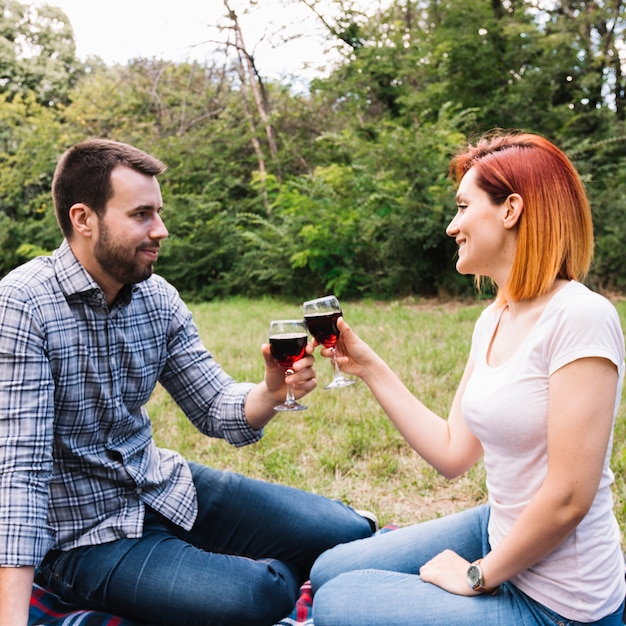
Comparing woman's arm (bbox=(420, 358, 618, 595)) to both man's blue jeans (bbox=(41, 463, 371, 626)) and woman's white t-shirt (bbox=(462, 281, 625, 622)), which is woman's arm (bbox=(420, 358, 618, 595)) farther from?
man's blue jeans (bbox=(41, 463, 371, 626))

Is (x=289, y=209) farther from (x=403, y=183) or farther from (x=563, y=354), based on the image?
(x=563, y=354)

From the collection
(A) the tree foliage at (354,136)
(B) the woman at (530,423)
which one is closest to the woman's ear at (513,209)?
(B) the woman at (530,423)

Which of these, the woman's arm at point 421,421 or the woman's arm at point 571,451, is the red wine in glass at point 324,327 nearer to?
the woman's arm at point 421,421

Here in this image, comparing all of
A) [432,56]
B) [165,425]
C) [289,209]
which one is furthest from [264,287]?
[165,425]

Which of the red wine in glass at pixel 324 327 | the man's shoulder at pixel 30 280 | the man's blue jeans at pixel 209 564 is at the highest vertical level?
the man's shoulder at pixel 30 280

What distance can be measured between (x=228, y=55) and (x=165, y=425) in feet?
39.4

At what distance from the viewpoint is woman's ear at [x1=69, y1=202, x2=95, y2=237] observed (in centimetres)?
252

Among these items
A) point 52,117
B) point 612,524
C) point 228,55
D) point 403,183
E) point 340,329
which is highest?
point 228,55

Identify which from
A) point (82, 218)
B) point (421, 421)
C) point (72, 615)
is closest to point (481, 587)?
point (421, 421)

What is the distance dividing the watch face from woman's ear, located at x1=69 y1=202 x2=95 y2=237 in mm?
1836

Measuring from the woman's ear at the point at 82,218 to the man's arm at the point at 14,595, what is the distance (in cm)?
124

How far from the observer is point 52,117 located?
58.3ft

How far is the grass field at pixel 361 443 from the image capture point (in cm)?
364

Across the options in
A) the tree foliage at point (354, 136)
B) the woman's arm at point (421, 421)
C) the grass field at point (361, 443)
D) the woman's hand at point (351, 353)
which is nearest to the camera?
the woman's arm at point (421, 421)
